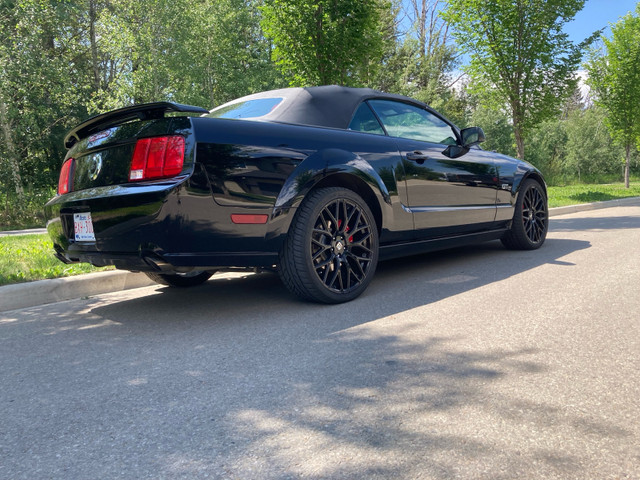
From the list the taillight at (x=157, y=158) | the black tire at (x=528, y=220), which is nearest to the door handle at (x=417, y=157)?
the black tire at (x=528, y=220)

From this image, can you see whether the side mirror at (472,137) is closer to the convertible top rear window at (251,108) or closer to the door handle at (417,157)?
the door handle at (417,157)

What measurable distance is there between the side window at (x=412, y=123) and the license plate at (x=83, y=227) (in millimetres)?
2411

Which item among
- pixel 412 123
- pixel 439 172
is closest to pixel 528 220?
pixel 439 172

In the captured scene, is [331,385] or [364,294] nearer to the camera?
Answer: [331,385]

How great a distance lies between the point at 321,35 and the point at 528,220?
4.42 metres

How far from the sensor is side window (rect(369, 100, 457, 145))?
4.56 meters

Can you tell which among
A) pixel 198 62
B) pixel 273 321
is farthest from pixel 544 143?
pixel 273 321

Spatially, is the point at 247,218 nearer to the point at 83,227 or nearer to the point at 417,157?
the point at 83,227

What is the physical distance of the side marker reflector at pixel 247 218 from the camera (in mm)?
3293

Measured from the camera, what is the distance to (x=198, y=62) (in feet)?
88.2

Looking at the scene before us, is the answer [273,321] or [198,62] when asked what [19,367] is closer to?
[273,321]

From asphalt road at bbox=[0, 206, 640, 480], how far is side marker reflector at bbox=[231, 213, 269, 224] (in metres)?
0.67

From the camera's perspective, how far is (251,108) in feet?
13.8

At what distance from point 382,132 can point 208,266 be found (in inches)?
76.6
